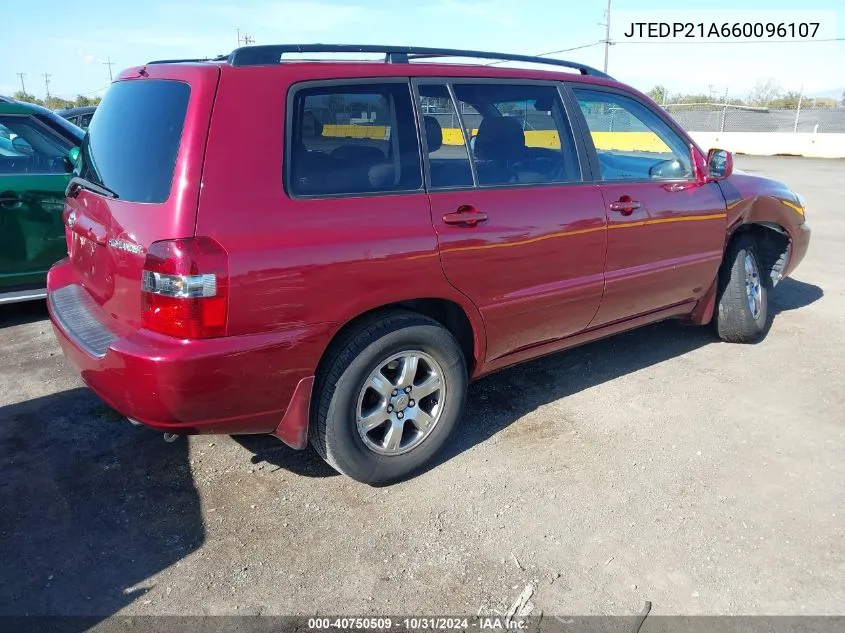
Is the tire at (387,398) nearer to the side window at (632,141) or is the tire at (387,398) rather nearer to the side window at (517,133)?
the side window at (517,133)

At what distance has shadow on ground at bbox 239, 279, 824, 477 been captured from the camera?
343 centimetres

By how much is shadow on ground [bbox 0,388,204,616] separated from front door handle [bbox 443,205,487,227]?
1.70 metres

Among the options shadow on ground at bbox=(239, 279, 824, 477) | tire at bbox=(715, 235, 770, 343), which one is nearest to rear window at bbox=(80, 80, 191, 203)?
shadow on ground at bbox=(239, 279, 824, 477)

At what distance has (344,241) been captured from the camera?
270cm

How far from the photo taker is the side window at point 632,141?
151 inches

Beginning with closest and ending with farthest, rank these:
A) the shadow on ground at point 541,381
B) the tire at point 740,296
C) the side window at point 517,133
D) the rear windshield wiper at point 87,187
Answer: the rear windshield wiper at point 87,187, the side window at point 517,133, the shadow on ground at point 541,381, the tire at point 740,296

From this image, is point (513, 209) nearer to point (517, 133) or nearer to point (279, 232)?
point (517, 133)

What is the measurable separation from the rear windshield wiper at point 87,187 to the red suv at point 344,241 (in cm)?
2

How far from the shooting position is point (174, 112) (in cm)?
263

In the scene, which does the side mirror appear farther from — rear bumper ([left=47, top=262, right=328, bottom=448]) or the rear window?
the rear window

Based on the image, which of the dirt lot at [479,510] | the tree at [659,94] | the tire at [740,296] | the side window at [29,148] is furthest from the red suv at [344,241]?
the tree at [659,94]

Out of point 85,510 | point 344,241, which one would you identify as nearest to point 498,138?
point 344,241

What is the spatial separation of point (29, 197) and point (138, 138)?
288cm

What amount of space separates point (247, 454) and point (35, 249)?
296 centimetres
